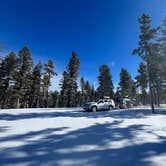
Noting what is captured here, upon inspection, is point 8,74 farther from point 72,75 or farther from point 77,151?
point 77,151

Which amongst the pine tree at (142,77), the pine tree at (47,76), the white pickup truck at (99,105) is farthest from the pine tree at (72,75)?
the white pickup truck at (99,105)

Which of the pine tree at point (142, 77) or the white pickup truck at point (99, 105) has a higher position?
the pine tree at point (142, 77)

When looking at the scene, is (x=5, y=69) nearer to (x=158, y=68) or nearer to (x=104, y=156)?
(x=158, y=68)

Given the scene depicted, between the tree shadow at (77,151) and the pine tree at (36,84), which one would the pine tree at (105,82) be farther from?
the tree shadow at (77,151)

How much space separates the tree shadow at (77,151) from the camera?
4712mm

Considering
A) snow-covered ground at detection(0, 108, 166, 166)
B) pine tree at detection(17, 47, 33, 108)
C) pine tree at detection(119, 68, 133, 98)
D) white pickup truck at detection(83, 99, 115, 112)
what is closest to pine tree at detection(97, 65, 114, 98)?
pine tree at detection(119, 68, 133, 98)

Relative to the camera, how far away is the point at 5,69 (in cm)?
3662

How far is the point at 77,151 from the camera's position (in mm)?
5523

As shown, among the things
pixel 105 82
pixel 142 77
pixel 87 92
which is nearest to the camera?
pixel 142 77

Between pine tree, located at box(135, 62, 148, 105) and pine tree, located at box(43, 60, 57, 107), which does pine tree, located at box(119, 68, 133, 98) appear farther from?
pine tree, located at box(43, 60, 57, 107)

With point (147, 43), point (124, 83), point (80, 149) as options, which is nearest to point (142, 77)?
point (147, 43)

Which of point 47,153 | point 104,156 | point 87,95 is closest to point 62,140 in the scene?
point 47,153

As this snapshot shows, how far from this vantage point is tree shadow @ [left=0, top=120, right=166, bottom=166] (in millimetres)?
4712

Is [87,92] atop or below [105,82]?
below
